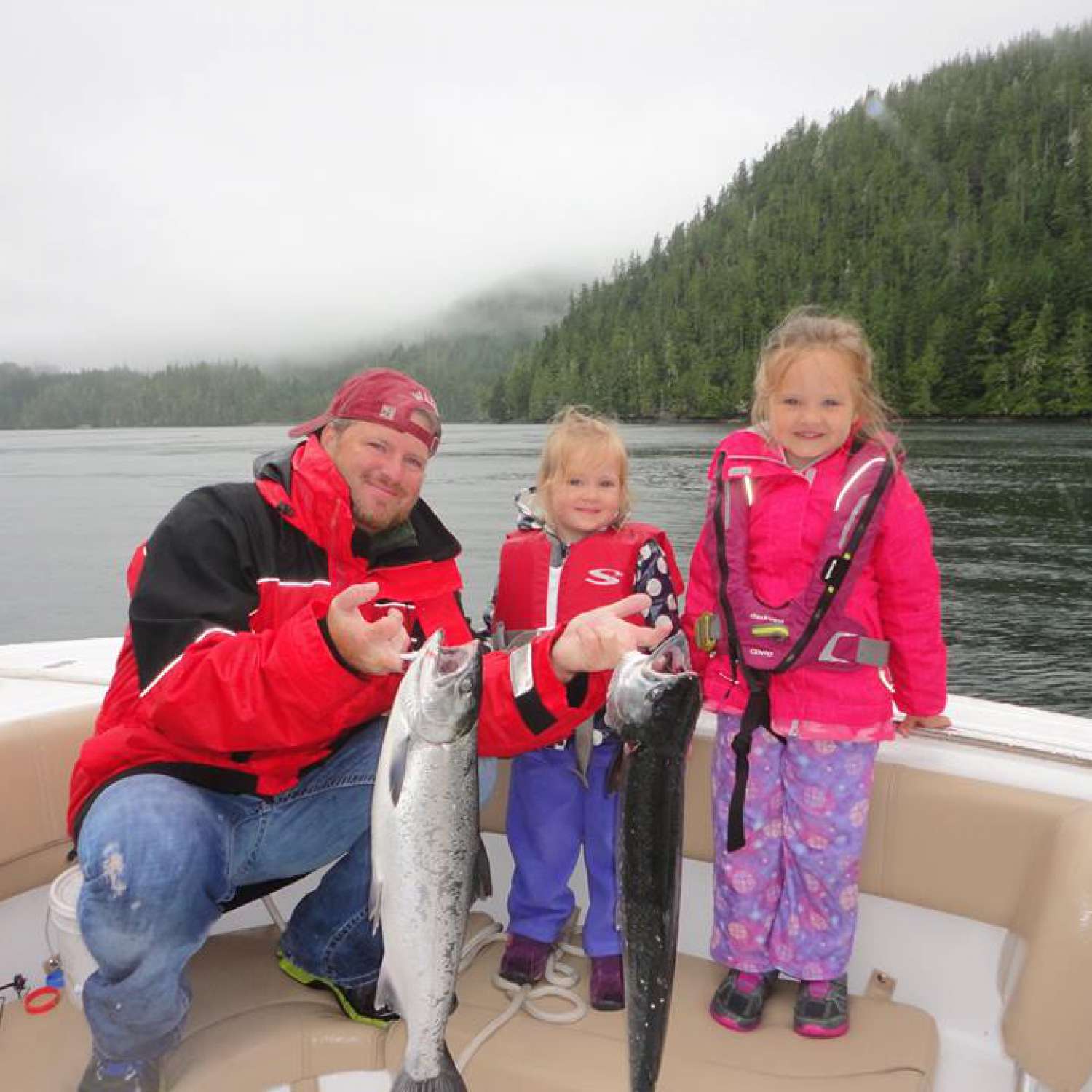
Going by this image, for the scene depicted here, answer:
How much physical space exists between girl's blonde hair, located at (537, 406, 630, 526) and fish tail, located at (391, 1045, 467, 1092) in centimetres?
223

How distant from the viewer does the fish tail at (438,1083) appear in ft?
7.38

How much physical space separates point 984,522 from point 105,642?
2881 centimetres

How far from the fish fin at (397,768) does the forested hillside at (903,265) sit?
289 ft

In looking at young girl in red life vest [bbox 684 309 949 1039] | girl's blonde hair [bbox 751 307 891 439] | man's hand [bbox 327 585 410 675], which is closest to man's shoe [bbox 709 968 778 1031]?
young girl in red life vest [bbox 684 309 949 1039]

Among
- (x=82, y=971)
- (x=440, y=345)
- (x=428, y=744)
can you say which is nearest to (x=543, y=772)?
(x=428, y=744)

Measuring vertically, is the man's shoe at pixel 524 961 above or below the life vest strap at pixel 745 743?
below

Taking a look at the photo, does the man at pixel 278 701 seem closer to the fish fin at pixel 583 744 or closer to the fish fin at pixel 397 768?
the fish fin at pixel 397 768

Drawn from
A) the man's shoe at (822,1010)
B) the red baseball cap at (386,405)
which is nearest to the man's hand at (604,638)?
the red baseball cap at (386,405)

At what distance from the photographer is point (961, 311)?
97750 millimetres

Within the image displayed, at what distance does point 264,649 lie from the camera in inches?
96.8

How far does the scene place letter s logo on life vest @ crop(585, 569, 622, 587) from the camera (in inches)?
148

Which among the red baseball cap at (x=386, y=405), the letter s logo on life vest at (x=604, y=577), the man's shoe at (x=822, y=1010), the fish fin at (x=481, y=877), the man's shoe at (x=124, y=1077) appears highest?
the red baseball cap at (x=386, y=405)

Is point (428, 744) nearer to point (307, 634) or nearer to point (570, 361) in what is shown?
point (307, 634)

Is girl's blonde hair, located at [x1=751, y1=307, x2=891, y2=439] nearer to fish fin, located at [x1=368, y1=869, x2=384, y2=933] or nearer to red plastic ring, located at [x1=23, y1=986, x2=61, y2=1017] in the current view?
fish fin, located at [x1=368, y1=869, x2=384, y2=933]
